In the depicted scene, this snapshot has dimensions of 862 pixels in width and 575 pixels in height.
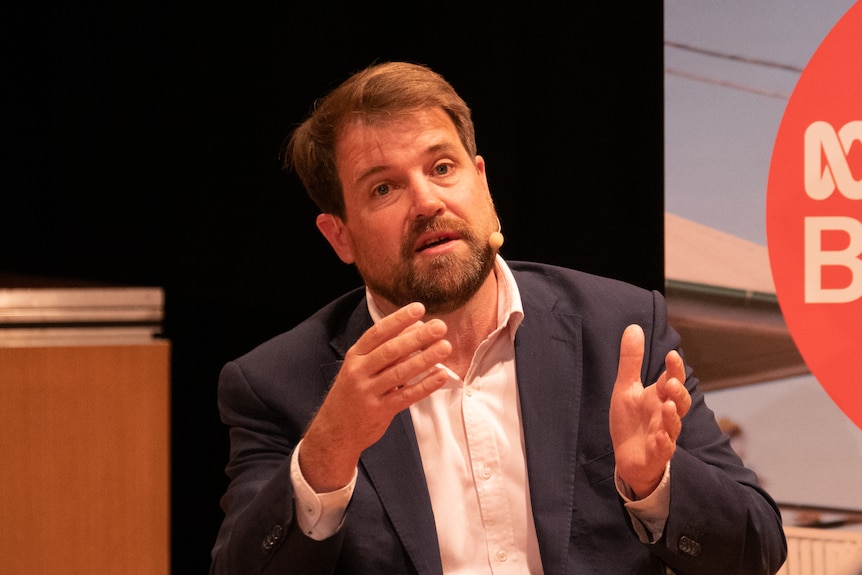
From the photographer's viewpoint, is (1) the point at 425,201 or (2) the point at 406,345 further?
(1) the point at 425,201

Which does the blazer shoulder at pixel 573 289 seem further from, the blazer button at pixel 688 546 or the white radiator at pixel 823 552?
the white radiator at pixel 823 552

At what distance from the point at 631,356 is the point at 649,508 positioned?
0.24 m

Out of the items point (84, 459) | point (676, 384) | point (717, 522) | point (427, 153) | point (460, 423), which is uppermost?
point (427, 153)

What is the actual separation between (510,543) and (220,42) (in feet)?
5.46

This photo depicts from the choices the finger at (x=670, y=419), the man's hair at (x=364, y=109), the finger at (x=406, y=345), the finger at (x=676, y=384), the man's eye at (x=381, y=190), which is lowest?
the finger at (x=670, y=419)

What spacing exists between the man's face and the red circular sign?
82cm

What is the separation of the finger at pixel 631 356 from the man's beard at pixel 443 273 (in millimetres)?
369

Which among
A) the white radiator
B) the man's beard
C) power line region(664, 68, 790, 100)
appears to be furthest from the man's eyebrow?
the white radiator

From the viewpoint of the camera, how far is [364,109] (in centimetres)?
197

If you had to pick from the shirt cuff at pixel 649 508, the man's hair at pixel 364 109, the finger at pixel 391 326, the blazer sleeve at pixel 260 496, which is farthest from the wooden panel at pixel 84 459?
the shirt cuff at pixel 649 508

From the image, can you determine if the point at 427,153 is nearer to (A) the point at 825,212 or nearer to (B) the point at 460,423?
(B) the point at 460,423

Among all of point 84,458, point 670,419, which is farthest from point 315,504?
point 84,458

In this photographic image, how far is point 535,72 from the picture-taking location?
2754 mm

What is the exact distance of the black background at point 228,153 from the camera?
9.00ft
